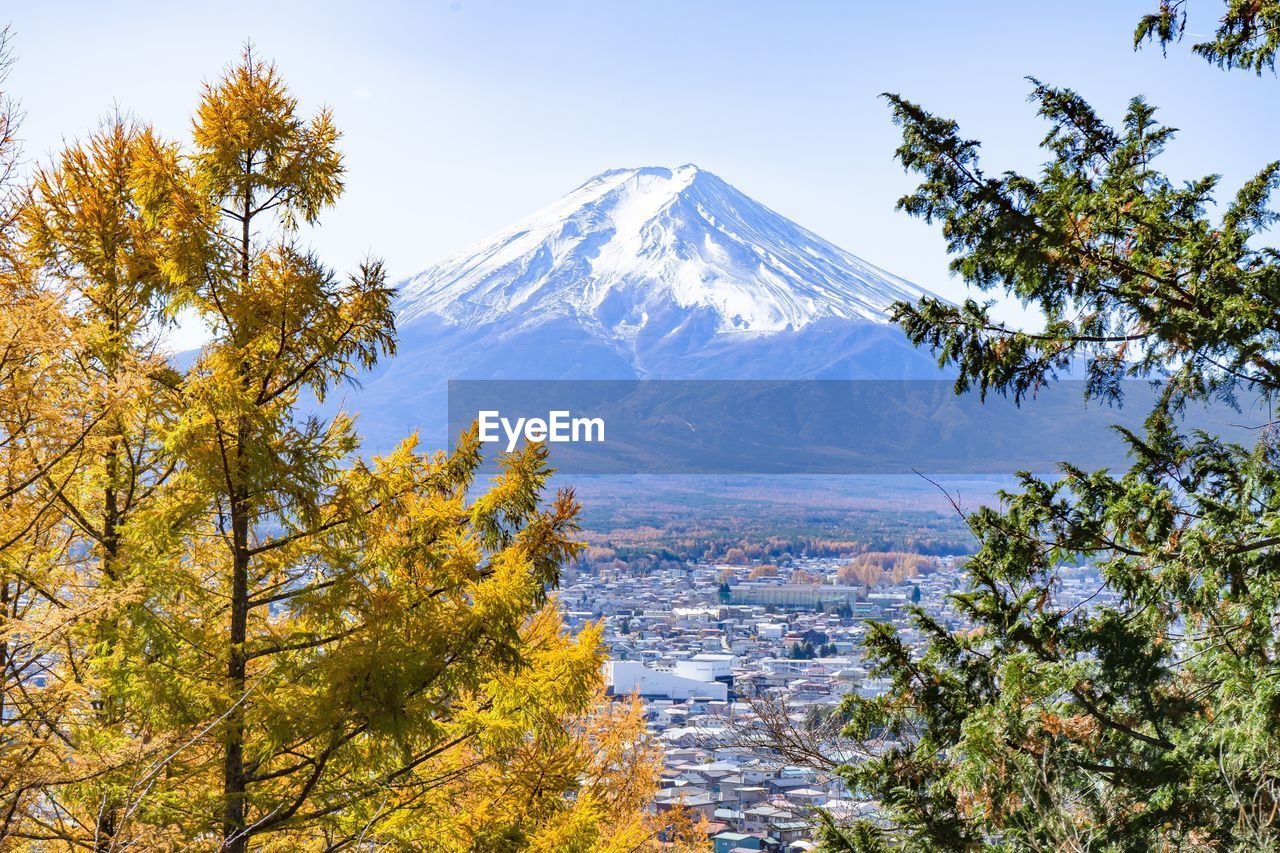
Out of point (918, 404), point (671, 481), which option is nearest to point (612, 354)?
point (671, 481)

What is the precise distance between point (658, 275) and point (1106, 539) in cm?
18036

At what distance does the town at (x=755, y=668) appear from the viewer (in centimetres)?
773

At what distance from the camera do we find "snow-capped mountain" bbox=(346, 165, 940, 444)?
153 metres

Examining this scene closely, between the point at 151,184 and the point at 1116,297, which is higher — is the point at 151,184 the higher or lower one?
the higher one

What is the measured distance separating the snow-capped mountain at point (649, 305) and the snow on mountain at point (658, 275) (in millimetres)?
254

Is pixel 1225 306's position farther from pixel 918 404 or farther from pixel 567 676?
pixel 918 404

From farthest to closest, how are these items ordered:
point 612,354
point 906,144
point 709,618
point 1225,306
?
point 612,354, point 709,618, point 906,144, point 1225,306

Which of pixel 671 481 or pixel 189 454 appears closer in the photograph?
pixel 189 454

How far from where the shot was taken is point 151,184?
602 centimetres

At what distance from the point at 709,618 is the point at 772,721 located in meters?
42.2

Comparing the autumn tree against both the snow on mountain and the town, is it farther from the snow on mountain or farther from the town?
the snow on mountain

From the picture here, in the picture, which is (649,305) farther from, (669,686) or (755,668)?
(755,668)

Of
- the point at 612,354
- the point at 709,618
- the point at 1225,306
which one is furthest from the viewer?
the point at 612,354

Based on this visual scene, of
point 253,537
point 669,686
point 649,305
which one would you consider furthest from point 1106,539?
point 649,305
